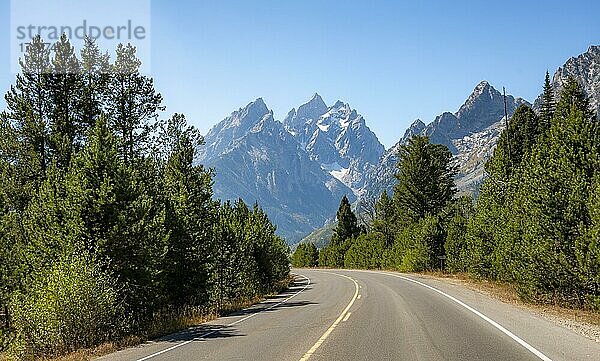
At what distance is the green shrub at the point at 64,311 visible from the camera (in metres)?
15.1

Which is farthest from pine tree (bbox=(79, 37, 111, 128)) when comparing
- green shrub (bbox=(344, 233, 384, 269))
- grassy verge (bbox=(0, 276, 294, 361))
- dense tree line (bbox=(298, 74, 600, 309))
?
green shrub (bbox=(344, 233, 384, 269))

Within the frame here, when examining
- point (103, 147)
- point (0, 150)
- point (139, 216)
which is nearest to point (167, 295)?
point (139, 216)

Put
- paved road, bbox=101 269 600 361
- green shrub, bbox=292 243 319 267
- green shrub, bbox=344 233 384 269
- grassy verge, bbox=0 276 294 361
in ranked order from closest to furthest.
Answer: paved road, bbox=101 269 600 361 → grassy verge, bbox=0 276 294 361 → green shrub, bbox=344 233 384 269 → green shrub, bbox=292 243 319 267

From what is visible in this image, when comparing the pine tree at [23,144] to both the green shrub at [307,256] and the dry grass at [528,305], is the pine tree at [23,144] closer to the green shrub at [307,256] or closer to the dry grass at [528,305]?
the dry grass at [528,305]

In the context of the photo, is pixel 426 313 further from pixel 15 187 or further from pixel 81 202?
pixel 15 187

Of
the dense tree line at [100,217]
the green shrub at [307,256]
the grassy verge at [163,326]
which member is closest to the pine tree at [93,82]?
the dense tree line at [100,217]

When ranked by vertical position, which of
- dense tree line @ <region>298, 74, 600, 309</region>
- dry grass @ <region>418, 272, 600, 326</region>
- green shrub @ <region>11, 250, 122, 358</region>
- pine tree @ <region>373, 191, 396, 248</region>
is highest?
pine tree @ <region>373, 191, 396, 248</region>

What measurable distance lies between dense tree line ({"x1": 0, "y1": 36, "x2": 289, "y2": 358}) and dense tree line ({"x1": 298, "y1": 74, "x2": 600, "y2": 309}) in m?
13.7

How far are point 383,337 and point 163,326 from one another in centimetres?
859

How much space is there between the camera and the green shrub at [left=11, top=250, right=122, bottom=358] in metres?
15.1

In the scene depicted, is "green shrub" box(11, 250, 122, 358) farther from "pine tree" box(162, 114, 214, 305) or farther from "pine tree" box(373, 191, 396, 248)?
"pine tree" box(373, 191, 396, 248)

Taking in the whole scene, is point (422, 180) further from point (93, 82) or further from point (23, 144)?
point (23, 144)

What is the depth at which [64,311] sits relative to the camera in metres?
15.3

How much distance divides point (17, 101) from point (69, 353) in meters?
14.0
